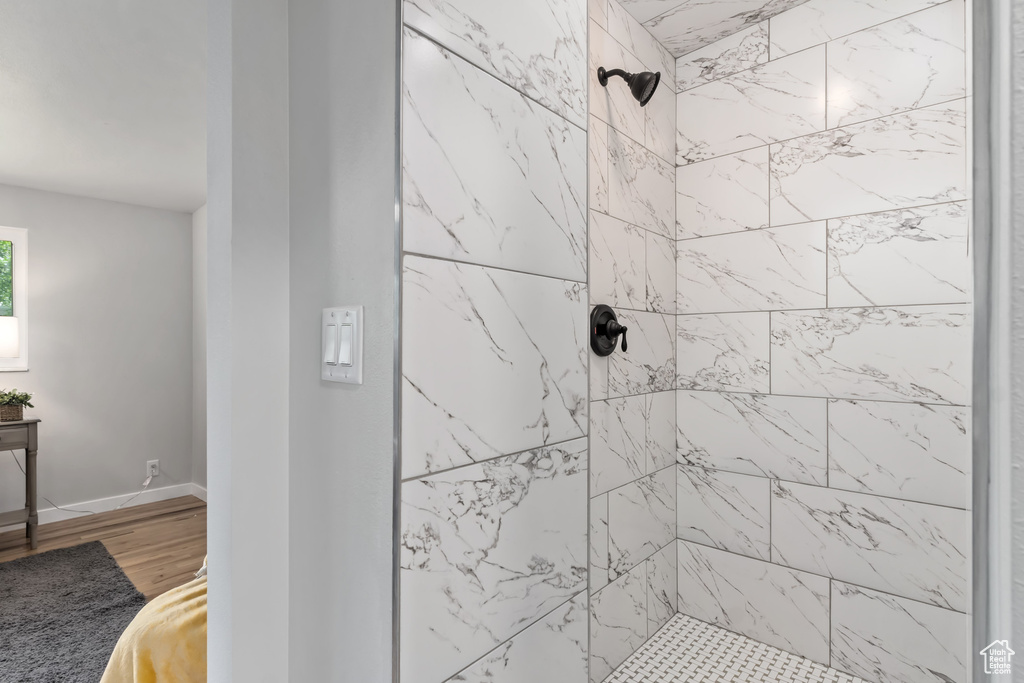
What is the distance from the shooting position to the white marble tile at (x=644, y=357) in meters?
1.86

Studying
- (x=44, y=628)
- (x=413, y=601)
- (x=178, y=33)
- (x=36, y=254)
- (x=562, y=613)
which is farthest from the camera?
(x=36, y=254)

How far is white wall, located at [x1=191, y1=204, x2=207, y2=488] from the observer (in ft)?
14.4

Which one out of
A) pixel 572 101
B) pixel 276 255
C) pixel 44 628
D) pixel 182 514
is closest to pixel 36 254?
pixel 182 514

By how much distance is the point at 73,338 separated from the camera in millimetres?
3900

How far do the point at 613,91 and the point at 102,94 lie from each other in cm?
231

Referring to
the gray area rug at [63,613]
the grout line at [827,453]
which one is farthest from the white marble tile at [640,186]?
the gray area rug at [63,613]

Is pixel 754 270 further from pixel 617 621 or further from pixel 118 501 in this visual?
pixel 118 501

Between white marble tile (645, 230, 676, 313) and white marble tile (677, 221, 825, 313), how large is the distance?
0.04m

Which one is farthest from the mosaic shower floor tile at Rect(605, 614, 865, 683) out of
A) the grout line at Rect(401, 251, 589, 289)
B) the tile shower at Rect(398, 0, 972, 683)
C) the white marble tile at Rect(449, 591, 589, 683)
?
the grout line at Rect(401, 251, 589, 289)

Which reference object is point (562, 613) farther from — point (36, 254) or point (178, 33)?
point (36, 254)

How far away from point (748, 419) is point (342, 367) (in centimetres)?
161

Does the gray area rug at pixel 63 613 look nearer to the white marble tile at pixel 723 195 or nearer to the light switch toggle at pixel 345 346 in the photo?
the light switch toggle at pixel 345 346

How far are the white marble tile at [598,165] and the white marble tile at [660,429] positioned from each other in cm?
75

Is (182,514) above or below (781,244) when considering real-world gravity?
below
